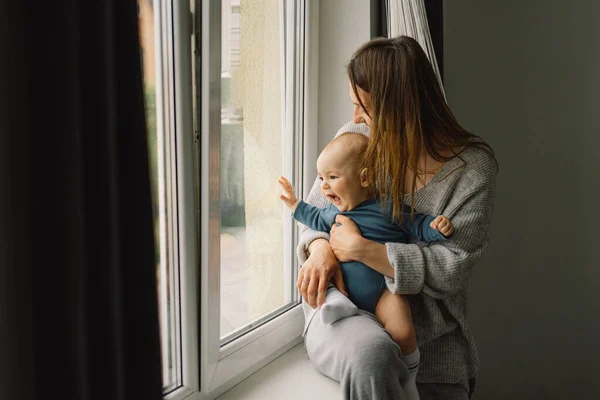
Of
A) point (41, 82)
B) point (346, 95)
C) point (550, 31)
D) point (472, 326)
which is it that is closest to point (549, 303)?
point (472, 326)

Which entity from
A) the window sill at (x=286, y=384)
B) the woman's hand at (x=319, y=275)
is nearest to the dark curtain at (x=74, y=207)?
the woman's hand at (x=319, y=275)

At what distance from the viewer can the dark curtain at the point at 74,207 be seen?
558mm

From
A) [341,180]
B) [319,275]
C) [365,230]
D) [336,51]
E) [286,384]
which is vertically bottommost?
[286,384]

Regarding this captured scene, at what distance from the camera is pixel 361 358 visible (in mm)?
1073

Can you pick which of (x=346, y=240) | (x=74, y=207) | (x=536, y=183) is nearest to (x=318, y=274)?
(x=346, y=240)

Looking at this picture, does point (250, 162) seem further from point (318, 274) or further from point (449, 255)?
point (449, 255)

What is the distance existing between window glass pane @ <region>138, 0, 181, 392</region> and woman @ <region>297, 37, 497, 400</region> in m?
0.33

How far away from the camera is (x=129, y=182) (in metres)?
0.69

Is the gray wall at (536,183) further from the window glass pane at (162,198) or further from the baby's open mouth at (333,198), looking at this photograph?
the window glass pane at (162,198)

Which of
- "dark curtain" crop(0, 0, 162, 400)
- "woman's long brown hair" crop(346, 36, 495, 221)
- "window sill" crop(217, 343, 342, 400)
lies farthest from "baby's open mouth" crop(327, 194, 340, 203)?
"dark curtain" crop(0, 0, 162, 400)

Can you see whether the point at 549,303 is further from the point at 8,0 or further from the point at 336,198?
the point at 8,0

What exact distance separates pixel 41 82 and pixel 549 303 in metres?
2.36

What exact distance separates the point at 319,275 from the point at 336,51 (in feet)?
2.97

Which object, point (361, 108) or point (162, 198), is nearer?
point (162, 198)
